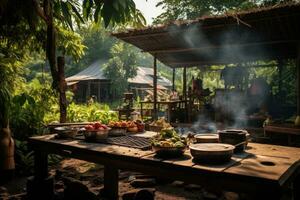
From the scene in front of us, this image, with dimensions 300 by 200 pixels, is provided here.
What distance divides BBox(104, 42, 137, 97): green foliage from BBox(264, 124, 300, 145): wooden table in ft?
68.2

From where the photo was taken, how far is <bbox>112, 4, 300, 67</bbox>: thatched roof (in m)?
7.54

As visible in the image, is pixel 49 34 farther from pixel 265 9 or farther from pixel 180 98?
pixel 180 98

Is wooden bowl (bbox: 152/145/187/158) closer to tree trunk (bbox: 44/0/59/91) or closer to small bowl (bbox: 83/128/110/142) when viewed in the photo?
small bowl (bbox: 83/128/110/142)

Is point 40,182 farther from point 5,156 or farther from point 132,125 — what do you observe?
point 5,156

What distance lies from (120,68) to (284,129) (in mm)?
21544

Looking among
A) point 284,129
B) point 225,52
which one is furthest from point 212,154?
point 225,52

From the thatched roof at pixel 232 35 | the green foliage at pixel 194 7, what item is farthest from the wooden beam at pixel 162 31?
the green foliage at pixel 194 7

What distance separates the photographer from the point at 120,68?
91.4 ft

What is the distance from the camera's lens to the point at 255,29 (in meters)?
8.62

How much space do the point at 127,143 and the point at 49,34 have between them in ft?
7.43

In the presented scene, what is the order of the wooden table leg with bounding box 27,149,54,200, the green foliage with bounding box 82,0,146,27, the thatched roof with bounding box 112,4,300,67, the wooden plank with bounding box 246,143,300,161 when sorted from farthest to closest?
the thatched roof with bounding box 112,4,300,67 < the wooden table leg with bounding box 27,149,54,200 < the wooden plank with bounding box 246,143,300,161 < the green foliage with bounding box 82,0,146,27

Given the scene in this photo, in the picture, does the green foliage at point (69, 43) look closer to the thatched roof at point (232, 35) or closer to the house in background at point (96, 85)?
the thatched roof at point (232, 35)

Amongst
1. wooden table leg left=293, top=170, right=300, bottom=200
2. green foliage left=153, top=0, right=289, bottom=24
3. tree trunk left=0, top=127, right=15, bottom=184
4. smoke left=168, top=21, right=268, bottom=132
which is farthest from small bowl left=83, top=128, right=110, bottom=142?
green foliage left=153, top=0, right=289, bottom=24

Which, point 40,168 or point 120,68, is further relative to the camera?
point 120,68
